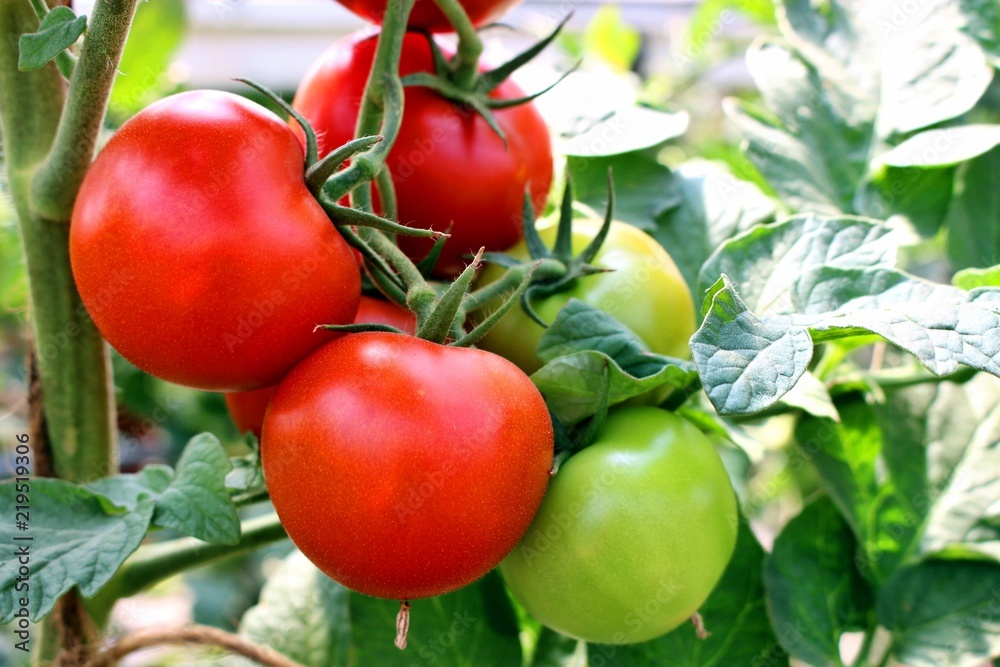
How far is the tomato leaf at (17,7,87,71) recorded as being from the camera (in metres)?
0.37

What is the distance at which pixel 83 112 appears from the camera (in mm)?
416

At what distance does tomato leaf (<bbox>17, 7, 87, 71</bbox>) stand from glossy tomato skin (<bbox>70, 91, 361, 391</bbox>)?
4 centimetres

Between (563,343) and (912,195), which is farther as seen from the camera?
(912,195)

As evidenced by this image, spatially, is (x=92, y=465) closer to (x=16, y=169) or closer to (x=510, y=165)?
(x=16, y=169)

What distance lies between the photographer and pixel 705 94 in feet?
6.20

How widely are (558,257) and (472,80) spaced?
12 centimetres

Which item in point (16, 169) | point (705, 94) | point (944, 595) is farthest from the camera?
point (705, 94)

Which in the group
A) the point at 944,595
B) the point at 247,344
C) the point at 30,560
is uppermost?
the point at 247,344

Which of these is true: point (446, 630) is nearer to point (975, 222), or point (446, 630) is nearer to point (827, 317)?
point (827, 317)

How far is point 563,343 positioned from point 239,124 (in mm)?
189

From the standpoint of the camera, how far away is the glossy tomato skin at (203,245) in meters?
0.37

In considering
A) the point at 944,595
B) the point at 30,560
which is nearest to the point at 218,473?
the point at 30,560

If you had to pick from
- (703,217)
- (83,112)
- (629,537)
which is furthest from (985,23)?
(83,112)

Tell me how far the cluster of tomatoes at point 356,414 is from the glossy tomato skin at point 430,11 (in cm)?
14
